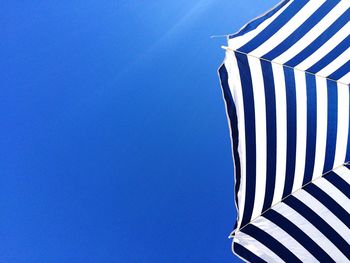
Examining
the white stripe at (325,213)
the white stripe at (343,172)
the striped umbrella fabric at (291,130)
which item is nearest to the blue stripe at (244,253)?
the striped umbrella fabric at (291,130)

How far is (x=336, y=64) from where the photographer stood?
1.87 m

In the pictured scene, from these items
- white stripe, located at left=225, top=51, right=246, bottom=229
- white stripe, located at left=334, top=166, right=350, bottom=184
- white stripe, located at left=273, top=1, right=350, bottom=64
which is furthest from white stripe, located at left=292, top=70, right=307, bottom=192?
white stripe, located at left=225, top=51, right=246, bottom=229

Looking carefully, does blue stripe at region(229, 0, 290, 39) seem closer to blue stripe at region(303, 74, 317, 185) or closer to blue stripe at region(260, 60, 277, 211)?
blue stripe at region(260, 60, 277, 211)

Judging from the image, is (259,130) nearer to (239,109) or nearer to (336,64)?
(239,109)

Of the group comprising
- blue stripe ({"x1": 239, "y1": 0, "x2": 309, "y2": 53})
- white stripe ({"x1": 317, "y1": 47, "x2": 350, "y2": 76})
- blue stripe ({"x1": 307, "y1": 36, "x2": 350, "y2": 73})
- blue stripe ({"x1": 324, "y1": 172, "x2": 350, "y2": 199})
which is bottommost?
blue stripe ({"x1": 324, "y1": 172, "x2": 350, "y2": 199})

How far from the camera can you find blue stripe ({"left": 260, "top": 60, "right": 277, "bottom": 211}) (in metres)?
1.80

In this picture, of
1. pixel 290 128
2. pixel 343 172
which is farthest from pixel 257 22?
pixel 343 172

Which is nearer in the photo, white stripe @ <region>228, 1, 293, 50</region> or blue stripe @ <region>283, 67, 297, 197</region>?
white stripe @ <region>228, 1, 293, 50</region>

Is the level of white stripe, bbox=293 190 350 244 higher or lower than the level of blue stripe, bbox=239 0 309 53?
lower

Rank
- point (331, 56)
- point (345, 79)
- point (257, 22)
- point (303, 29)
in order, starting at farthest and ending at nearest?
point (345, 79) < point (331, 56) < point (303, 29) < point (257, 22)

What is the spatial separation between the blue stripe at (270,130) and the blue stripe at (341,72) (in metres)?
0.36

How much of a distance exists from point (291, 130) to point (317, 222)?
57 centimetres

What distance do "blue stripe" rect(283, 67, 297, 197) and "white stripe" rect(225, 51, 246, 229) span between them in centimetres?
29

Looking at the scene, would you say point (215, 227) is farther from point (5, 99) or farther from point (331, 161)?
point (5, 99)
